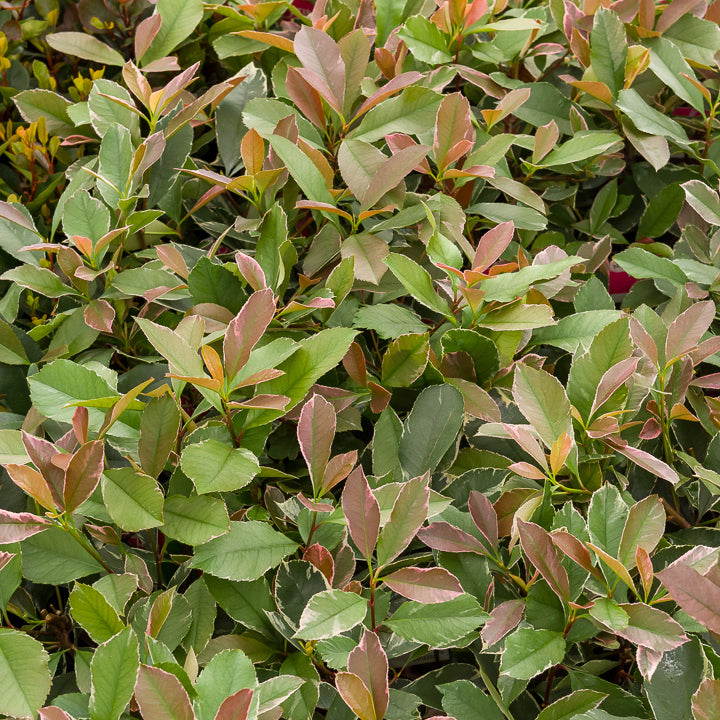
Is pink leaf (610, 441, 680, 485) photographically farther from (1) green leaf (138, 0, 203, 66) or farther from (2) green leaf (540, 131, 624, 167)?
(1) green leaf (138, 0, 203, 66)

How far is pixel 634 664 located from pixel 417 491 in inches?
12.1

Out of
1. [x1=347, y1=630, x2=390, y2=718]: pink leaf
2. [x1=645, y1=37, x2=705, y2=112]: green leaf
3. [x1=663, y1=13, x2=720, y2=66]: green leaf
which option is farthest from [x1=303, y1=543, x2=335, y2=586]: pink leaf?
[x1=663, y1=13, x2=720, y2=66]: green leaf

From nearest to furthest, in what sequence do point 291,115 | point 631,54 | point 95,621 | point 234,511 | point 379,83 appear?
1. point 95,621
2. point 234,511
3. point 291,115
4. point 631,54
5. point 379,83

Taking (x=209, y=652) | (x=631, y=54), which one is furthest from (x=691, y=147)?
(x=209, y=652)

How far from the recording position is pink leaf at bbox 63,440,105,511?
726mm

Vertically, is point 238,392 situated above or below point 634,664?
above

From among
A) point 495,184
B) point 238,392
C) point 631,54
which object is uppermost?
point 631,54

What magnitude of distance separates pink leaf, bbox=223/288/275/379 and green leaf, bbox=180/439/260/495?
0.26ft

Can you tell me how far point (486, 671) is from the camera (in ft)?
2.57

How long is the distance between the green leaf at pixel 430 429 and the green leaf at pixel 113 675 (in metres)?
0.34

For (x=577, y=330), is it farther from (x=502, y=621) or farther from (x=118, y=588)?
(x=118, y=588)

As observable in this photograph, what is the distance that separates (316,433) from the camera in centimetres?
78

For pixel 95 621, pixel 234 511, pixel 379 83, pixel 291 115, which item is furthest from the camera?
pixel 379 83

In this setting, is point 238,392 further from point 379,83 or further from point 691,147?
point 691,147
